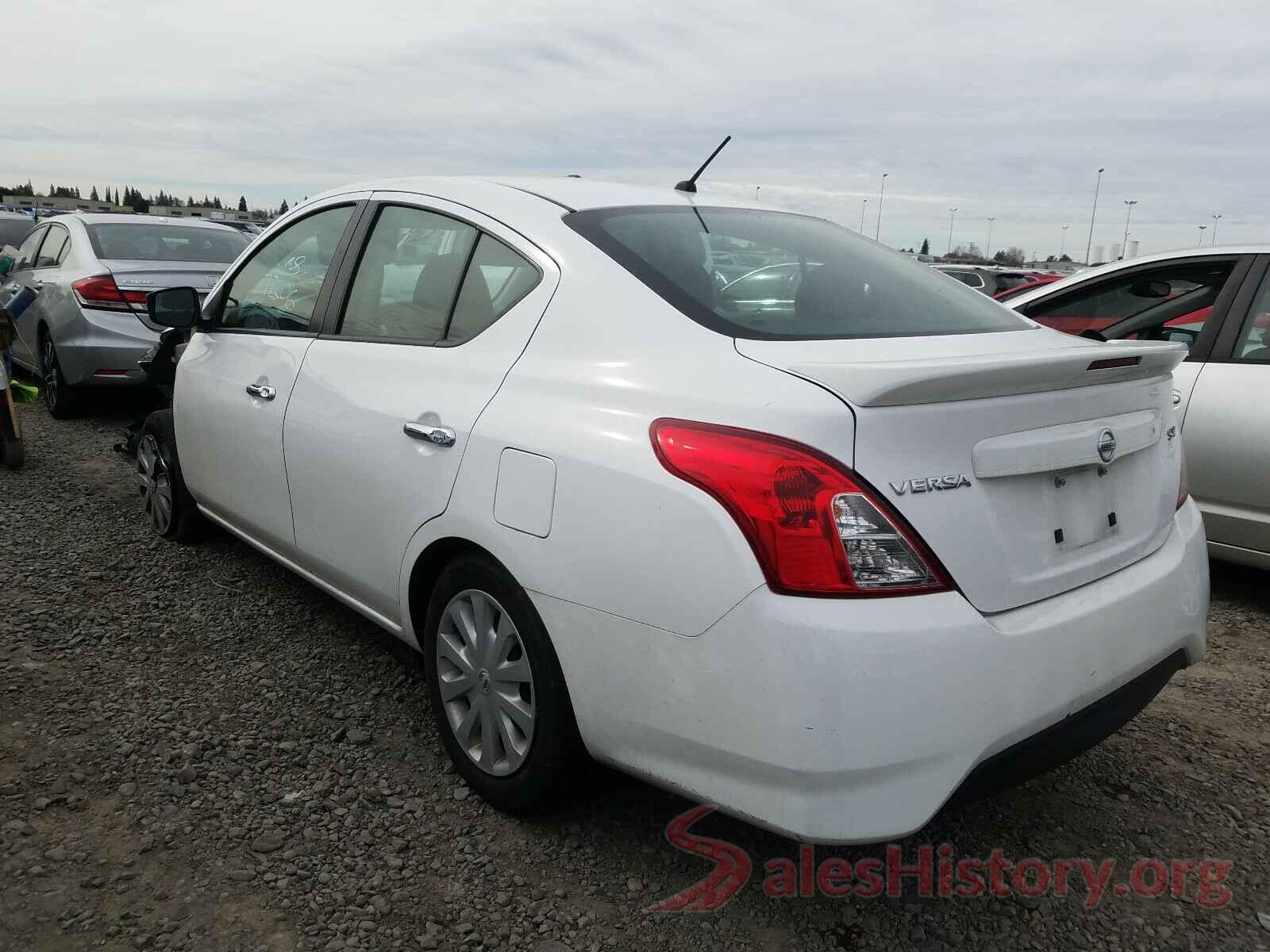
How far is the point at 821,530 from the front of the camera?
1794 millimetres

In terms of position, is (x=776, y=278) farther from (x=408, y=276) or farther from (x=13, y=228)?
(x=13, y=228)

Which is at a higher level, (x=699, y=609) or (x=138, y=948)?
(x=699, y=609)

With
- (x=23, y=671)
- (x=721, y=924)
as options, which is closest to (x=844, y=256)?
(x=721, y=924)

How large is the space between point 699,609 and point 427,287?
1.45 metres

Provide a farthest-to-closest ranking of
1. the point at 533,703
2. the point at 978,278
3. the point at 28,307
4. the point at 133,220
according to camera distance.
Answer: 1. the point at 978,278
2. the point at 133,220
3. the point at 28,307
4. the point at 533,703

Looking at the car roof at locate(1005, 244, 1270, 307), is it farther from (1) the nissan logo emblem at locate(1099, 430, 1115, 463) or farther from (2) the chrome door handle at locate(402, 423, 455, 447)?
(2) the chrome door handle at locate(402, 423, 455, 447)

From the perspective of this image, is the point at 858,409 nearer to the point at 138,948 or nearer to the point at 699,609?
the point at 699,609

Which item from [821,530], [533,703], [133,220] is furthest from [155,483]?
[133,220]

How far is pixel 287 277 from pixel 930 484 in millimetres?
2578

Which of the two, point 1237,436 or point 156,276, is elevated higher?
point 156,276

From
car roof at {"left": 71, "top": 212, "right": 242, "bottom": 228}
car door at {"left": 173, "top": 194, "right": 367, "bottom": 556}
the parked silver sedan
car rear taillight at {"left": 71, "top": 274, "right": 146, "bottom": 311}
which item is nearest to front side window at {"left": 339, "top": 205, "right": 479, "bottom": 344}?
car door at {"left": 173, "top": 194, "right": 367, "bottom": 556}

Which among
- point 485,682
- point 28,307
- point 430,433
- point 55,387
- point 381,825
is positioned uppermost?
point 430,433

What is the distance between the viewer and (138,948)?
2062mm

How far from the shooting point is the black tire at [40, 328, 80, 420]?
7.34m
